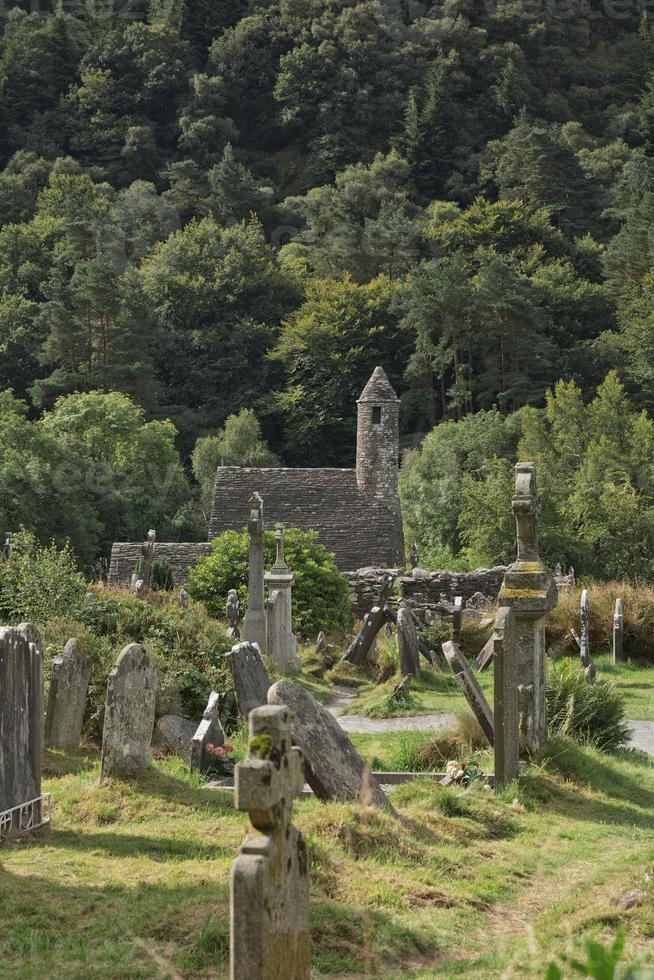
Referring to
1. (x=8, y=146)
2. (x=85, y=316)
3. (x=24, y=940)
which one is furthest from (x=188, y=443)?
(x=24, y=940)

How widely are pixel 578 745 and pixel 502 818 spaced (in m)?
2.47

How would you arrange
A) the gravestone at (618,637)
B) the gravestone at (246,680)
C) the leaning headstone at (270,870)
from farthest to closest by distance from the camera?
the gravestone at (618,637), the gravestone at (246,680), the leaning headstone at (270,870)

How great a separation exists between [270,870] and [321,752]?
398cm

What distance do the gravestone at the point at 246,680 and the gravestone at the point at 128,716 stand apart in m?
2.00

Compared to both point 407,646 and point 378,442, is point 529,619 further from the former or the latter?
point 378,442

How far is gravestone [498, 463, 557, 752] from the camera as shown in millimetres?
10555

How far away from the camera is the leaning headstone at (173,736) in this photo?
11586 millimetres

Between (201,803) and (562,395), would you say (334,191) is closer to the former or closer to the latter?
(562,395)

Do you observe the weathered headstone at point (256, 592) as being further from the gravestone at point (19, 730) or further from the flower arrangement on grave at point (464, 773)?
the gravestone at point (19, 730)

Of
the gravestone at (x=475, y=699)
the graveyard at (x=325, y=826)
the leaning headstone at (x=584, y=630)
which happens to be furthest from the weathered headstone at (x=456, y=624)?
the gravestone at (x=475, y=699)

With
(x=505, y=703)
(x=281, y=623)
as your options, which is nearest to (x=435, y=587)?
(x=281, y=623)

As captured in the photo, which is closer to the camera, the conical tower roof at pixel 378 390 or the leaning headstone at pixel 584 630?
the leaning headstone at pixel 584 630

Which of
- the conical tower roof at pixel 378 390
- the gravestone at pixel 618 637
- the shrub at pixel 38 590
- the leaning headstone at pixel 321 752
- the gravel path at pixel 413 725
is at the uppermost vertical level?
the conical tower roof at pixel 378 390

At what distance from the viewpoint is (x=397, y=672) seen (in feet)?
61.2
